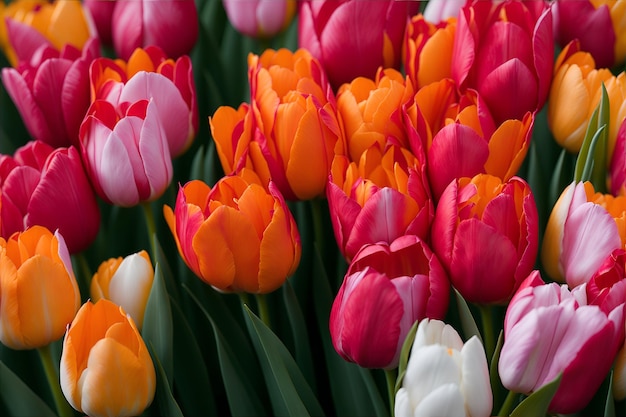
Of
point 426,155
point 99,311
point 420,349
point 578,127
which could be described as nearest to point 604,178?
point 578,127

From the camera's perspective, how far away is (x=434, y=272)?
1.63 ft

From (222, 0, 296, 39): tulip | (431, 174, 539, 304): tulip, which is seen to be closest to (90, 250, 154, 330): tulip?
(431, 174, 539, 304): tulip

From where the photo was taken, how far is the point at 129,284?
0.60 m

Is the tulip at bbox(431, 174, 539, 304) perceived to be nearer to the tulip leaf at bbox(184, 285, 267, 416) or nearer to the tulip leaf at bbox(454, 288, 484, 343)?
the tulip leaf at bbox(454, 288, 484, 343)

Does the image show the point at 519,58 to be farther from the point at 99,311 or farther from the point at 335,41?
the point at 99,311

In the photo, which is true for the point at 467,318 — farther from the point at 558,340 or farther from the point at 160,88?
the point at 160,88

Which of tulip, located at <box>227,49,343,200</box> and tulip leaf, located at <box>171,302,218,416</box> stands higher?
tulip, located at <box>227,49,343,200</box>

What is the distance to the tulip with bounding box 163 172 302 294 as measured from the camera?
0.55 metres

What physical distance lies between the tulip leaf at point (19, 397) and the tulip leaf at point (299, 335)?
20 centimetres

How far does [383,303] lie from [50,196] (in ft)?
0.91

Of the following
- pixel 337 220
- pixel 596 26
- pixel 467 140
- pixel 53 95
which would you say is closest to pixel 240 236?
pixel 337 220

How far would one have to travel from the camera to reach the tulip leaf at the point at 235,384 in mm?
638

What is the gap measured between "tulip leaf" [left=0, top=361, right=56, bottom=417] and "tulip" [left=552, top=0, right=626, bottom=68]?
551 millimetres

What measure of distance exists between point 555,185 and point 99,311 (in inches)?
15.4
